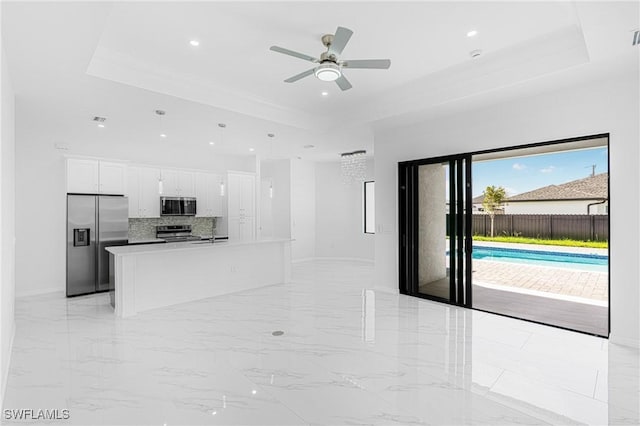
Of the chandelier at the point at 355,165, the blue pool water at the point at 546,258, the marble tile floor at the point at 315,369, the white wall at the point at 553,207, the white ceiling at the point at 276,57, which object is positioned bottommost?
the marble tile floor at the point at 315,369

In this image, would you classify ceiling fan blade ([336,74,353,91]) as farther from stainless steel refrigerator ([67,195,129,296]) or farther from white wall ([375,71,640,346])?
stainless steel refrigerator ([67,195,129,296])

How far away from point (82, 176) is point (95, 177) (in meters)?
0.19

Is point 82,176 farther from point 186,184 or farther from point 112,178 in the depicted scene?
point 186,184

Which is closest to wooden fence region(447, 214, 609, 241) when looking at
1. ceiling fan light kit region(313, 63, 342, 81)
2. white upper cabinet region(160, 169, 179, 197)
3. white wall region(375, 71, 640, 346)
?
white wall region(375, 71, 640, 346)

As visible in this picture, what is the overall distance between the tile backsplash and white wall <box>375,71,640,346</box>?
4.50m

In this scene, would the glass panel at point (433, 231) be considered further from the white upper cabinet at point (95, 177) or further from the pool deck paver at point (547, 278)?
the white upper cabinet at point (95, 177)

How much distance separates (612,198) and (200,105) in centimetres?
473

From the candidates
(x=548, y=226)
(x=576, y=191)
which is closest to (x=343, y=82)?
(x=576, y=191)

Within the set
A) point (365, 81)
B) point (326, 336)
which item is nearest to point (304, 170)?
point (365, 81)

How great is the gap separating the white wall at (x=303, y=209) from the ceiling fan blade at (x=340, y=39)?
6018 millimetres

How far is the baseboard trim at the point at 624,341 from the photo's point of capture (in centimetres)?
328

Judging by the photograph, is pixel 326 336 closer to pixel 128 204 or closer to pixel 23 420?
pixel 23 420

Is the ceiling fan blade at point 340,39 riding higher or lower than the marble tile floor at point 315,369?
higher

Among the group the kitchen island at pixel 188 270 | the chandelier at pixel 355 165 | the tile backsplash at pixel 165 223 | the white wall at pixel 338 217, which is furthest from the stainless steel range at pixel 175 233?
the chandelier at pixel 355 165
